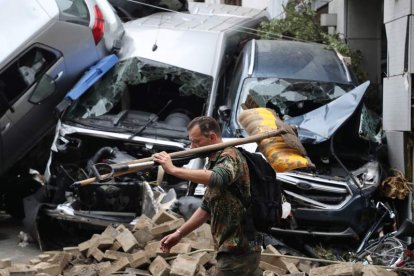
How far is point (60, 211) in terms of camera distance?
711 cm

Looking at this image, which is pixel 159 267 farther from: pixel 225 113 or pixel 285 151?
pixel 225 113

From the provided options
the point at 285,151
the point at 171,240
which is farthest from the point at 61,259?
the point at 285,151

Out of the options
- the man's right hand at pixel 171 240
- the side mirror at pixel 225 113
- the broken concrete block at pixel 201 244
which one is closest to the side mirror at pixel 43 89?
A: the side mirror at pixel 225 113

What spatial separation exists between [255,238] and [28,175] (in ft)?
19.1

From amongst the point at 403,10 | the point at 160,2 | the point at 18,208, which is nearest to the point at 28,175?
the point at 18,208

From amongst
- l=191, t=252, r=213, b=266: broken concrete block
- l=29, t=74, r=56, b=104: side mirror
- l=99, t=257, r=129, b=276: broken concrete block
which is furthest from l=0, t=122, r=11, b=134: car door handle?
l=191, t=252, r=213, b=266: broken concrete block

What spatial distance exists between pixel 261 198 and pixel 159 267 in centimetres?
185

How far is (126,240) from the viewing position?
5977 mm

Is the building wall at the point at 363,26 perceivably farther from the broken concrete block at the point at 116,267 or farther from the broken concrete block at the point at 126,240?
the broken concrete block at the point at 116,267

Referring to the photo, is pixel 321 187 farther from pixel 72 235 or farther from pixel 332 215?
pixel 72 235

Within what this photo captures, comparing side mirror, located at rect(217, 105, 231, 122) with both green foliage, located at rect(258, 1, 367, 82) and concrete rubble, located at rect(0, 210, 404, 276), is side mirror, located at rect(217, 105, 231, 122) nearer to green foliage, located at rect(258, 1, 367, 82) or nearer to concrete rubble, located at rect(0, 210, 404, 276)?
concrete rubble, located at rect(0, 210, 404, 276)

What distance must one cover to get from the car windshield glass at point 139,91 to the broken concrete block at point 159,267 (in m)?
3.09

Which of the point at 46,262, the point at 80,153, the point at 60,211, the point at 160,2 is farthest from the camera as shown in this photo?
the point at 160,2

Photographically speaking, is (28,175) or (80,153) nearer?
(80,153)
